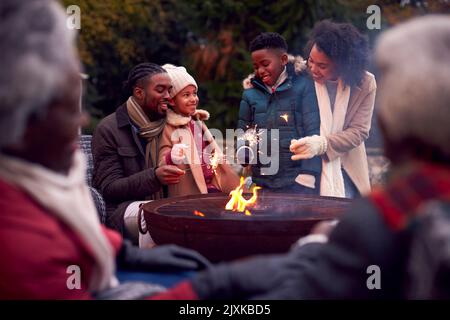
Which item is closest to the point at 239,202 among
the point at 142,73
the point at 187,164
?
the point at 187,164

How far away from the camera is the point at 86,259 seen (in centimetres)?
198

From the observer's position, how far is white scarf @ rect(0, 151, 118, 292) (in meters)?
1.83

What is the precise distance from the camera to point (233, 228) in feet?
11.6

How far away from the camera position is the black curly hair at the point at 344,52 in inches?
203

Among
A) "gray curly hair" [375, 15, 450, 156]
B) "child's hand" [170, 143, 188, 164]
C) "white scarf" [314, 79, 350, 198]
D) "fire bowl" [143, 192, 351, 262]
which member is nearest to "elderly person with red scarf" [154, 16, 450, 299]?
"gray curly hair" [375, 15, 450, 156]

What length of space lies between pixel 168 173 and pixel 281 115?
1.16 m

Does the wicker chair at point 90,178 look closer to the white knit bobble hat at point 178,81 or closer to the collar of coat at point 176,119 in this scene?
the collar of coat at point 176,119

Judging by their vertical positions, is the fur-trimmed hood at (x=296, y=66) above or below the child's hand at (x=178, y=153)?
above

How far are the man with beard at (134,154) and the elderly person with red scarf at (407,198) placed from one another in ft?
10.2

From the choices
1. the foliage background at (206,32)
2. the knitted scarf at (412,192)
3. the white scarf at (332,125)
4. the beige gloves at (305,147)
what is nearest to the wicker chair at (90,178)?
the beige gloves at (305,147)

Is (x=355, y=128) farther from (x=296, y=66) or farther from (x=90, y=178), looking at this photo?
(x=90, y=178)

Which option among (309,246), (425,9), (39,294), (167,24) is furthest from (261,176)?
(167,24)
